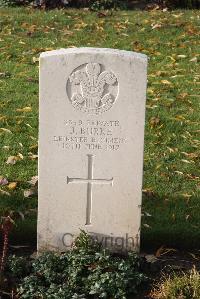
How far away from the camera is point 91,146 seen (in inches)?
200

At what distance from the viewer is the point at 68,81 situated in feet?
16.2

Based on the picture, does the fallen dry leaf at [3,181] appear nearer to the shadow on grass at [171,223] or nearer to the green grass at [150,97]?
the green grass at [150,97]

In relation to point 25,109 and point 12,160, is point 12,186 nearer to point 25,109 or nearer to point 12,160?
point 12,160

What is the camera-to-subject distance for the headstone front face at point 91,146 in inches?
193

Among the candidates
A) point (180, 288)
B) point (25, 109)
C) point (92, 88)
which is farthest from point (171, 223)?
point (25, 109)

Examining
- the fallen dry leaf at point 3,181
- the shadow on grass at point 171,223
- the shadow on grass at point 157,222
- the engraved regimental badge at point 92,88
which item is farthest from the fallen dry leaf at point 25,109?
the engraved regimental badge at point 92,88

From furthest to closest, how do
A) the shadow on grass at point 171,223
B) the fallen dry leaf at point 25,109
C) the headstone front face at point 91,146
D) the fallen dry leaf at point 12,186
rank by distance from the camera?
1. the fallen dry leaf at point 25,109
2. the fallen dry leaf at point 12,186
3. the shadow on grass at point 171,223
4. the headstone front face at point 91,146

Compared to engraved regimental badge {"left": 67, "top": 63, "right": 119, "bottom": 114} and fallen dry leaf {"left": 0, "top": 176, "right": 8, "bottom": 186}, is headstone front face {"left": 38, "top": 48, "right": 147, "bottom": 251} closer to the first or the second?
engraved regimental badge {"left": 67, "top": 63, "right": 119, "bottom": 114}

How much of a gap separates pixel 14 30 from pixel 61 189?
638 centimetres

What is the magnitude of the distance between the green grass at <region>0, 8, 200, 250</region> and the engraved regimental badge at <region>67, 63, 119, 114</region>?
3.91 feet

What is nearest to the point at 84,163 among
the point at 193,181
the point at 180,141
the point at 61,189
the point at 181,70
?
the point at 61,189

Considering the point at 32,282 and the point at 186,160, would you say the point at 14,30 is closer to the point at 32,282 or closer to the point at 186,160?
the point at 186,160

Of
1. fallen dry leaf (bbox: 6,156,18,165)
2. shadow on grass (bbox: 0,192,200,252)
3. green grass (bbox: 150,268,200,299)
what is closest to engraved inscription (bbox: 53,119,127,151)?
shadow on grass (bbox: 0,192,200,252)

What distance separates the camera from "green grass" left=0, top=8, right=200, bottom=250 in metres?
5.88
